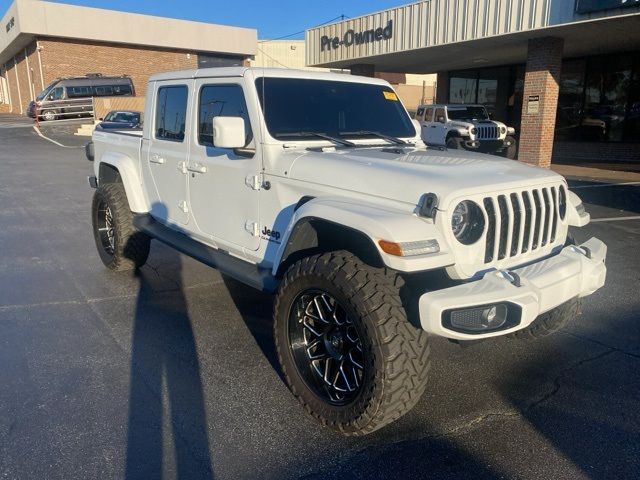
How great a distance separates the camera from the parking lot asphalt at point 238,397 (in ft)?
8.68

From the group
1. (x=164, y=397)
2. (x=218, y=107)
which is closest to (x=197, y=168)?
(x=218, y=107)

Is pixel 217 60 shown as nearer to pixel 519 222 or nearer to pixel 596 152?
pixel 596 152

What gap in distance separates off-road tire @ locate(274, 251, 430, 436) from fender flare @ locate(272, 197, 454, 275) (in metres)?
0.18

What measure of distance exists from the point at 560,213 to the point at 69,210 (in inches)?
317

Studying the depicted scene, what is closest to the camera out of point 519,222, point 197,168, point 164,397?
point 519,222

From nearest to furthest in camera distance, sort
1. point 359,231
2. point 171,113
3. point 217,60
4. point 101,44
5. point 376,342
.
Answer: point 376,342 → point 359,231 → point 171,113 → point 101,44 → point 217,60

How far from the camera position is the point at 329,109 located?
402 cm

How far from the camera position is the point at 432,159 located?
3.44 meters

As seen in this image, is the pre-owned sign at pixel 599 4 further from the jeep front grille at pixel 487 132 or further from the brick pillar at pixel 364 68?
the brick pillar at pixel 364 68

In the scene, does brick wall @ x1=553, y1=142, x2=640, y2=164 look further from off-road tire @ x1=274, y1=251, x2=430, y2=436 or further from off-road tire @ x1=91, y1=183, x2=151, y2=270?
off-road tire @ x1=274, y1=251, x2=430, y2=436

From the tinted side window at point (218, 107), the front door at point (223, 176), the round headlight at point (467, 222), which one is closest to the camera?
the round headlight at point (467, 222)

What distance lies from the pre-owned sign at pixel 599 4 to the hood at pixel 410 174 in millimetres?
9435

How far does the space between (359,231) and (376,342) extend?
0.57m

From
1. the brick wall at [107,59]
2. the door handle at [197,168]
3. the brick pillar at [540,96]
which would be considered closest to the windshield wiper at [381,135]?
the door handle at [197,168]
